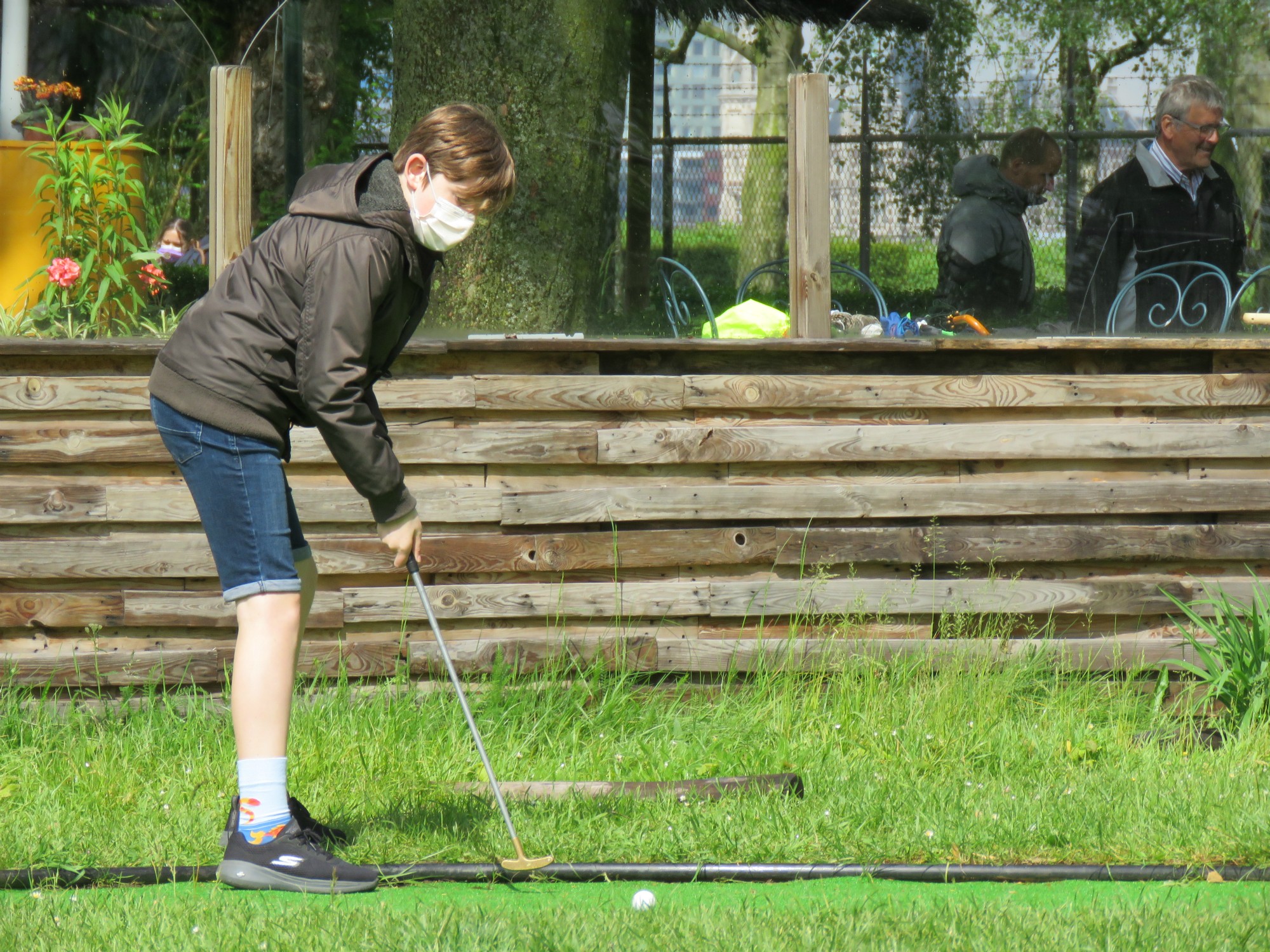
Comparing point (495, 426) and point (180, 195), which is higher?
point (180, 195)

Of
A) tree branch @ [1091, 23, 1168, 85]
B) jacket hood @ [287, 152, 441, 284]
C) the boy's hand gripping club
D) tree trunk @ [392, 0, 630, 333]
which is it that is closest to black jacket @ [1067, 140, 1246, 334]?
tree branch @ [1091, 23, 1168, 85]

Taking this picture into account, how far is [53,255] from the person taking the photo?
15.5ft

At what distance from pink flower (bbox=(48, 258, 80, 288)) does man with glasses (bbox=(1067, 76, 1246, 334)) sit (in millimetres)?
3906

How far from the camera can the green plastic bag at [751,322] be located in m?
4.70

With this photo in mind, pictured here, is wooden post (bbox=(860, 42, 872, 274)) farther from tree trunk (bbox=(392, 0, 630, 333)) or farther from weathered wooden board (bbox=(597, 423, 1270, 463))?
tree trunk (bbox=(392, 0, 630, 333))

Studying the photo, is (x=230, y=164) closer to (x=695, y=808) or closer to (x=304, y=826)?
(x=304, y=826)

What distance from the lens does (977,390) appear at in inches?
186

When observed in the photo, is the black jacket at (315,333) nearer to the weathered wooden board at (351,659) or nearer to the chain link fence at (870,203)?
the weathered wooden board at (351,659)

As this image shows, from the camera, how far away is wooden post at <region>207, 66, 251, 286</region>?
15.3 ft

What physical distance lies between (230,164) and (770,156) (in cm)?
209

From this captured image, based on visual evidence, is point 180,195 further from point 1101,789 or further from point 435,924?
point 1101,789

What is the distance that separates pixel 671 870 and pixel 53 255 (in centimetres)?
339

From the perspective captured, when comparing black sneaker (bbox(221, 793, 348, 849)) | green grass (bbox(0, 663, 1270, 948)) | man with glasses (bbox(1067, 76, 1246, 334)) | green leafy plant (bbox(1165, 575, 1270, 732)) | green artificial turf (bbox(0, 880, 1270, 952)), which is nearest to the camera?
green artificial turf (bbox(0, 880, 1270, 952))

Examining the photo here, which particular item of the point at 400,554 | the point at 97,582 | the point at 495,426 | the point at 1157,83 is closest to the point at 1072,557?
the point at 1157,83
